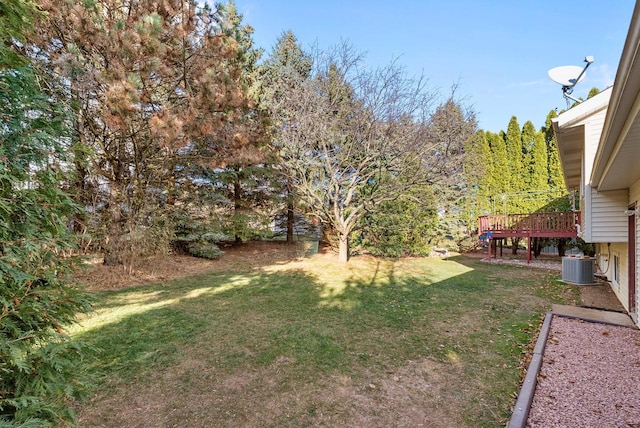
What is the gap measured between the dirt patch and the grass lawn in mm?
1015

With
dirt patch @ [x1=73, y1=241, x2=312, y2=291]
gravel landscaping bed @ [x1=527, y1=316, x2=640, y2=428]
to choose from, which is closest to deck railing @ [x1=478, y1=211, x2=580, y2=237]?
gravel landscaping bed @ [x1=527, y1=316, x2=640, y2=428]

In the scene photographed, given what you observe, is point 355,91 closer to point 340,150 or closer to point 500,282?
point 340,150

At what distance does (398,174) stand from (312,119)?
3254mm

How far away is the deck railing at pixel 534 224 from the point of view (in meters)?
10.7

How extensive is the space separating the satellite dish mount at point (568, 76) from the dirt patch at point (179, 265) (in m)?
9.23

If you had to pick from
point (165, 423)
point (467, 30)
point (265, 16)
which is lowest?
point (165, 423)

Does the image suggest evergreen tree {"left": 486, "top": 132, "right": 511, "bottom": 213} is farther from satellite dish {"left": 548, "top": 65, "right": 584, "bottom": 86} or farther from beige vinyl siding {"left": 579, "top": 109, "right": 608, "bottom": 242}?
beige vinyl siding {"left": 579, "top": 109, "right": 608, "bottom": 242}

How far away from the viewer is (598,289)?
7.47 metres

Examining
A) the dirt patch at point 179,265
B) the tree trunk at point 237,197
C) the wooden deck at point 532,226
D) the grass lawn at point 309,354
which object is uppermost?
the tree trunk at point 237,197

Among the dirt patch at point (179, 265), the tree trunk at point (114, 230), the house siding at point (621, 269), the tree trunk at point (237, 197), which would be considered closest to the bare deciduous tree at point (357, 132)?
the dirt patch at point (179, 265)

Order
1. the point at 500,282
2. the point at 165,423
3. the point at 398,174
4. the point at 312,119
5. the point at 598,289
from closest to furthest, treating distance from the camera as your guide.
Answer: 1. the point at 165,423
2. the point at 598,289
3. the point at 500,282
4. the point at 312,119
5. the point at 398,174

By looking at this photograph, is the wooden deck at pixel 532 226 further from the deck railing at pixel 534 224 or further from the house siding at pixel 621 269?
the house siding at pixel 621 269

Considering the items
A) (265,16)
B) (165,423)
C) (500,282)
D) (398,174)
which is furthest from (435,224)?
(165,423)

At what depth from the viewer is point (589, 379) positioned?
330 cm
